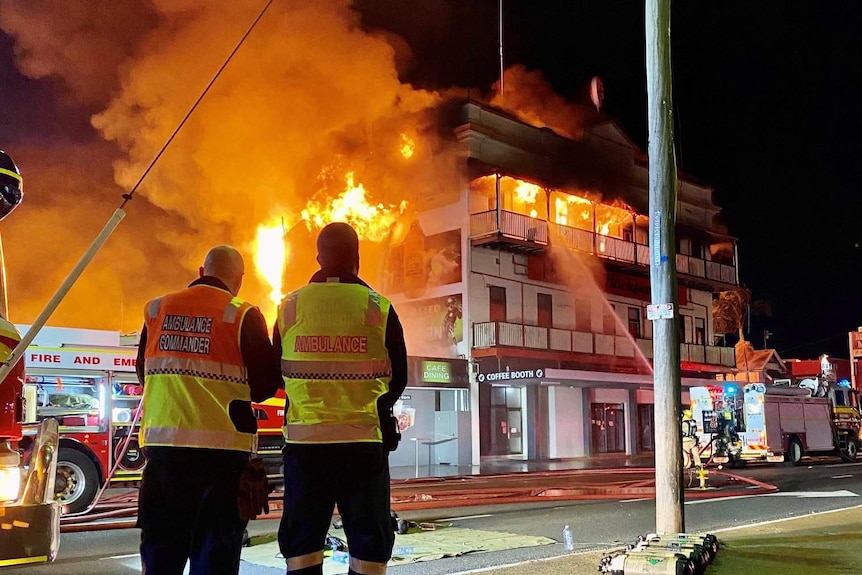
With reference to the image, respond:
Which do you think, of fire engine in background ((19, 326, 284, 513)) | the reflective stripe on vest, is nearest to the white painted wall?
fire engine in background ((19, 326, 284, 513))

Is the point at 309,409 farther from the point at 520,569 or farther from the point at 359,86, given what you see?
the point at 359,86

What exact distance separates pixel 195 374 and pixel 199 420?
20 cm

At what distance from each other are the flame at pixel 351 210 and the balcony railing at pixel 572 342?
15.5 feet

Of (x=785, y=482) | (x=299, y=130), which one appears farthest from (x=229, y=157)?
(x=785, y=482)

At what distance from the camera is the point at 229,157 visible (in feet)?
78.3

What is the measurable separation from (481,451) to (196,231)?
10719 mm

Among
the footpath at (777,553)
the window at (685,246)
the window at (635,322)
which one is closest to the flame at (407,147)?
the window at (635,322)

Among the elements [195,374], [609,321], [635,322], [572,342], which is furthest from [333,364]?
[635,322]

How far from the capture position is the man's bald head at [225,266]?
3900 millimetres

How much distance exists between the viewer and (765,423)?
70.2 ft

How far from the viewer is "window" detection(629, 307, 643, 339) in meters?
30.5

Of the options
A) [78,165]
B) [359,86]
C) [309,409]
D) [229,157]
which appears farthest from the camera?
[359,86]

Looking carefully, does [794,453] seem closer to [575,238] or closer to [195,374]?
[575,238]

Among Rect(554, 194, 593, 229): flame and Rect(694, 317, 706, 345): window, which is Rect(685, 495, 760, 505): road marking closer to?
Rect(554, 194, 593, 229): flame
